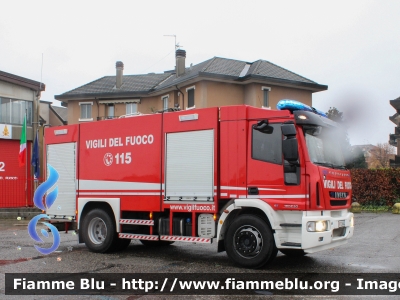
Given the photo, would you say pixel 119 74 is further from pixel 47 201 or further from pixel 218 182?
pixel 218 182

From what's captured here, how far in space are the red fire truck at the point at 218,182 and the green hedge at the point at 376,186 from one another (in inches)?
586

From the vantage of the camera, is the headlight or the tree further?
the tree

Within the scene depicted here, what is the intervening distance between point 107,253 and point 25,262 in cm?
178

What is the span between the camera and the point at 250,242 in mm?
8141

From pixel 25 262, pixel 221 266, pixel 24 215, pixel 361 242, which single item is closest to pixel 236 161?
pixel 221 266

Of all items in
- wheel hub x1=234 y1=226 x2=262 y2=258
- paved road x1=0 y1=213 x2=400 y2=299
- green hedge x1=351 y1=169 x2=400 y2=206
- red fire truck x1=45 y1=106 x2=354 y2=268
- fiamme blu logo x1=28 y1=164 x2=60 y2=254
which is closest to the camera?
red fire truck x1=45 y1=106 x2=354 y2=268

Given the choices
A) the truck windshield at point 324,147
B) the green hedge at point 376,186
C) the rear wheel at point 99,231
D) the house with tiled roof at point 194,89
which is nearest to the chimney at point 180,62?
the house with tiled roof at point 194,89

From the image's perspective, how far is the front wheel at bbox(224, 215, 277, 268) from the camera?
26.0ft

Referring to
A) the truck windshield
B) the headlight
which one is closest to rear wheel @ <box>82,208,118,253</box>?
the headlight

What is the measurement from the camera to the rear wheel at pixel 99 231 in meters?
10.1

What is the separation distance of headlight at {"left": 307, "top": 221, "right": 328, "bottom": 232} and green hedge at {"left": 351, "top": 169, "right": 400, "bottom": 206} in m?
15.8

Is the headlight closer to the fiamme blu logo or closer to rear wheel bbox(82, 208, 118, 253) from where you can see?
rear wheel bbox(82, 208, 118, 253)

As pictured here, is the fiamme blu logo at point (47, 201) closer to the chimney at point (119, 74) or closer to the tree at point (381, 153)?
the chimney at point (119, 74)

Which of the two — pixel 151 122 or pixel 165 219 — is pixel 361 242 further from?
pixel 151 122
